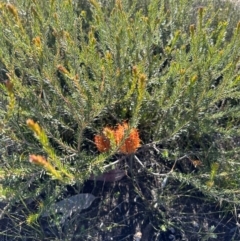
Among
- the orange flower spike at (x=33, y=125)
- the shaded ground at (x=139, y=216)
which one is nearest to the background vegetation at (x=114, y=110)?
the shaded ground at (x=139, y=216)

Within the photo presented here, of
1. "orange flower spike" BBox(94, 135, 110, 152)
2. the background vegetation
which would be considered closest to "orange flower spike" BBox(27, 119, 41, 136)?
the background vegetation

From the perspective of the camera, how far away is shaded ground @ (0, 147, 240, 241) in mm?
2059

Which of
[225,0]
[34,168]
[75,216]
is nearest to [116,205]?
[75,216]

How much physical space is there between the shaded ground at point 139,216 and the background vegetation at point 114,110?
0.01 m

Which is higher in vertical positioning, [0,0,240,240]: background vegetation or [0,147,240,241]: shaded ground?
[0,0,240,240]: background vegetation

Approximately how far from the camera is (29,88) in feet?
6.23

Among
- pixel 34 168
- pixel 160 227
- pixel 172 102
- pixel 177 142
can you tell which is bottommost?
pixel 160 227

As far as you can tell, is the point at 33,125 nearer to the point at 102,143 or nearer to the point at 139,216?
the point at 102,143

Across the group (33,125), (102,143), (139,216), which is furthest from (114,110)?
(33,125)

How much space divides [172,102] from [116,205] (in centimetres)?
72

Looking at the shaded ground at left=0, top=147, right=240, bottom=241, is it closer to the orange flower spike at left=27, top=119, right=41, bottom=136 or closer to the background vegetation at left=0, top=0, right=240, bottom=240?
the background vegetation at left=0, top=0, right=240, bottom=240

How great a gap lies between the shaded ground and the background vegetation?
11mm

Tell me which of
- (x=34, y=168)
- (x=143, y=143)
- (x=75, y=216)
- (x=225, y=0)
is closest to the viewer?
(x=34, y=168)

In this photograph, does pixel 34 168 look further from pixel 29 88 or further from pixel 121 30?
pixel 121 30
